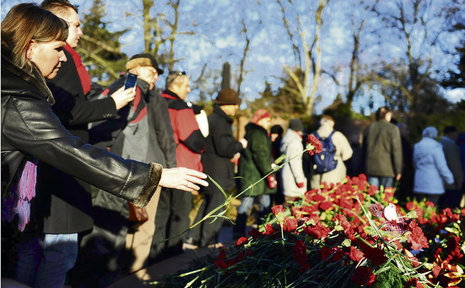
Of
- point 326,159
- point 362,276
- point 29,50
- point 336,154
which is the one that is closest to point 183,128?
point 326,159

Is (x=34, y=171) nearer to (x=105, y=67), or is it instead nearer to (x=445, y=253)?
(x=445, y=253)

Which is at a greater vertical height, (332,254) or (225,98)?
(225,98)

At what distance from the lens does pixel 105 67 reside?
542 inches

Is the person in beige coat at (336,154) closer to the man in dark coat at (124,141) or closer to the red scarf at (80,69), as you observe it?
the man in dark coat at (124,141)

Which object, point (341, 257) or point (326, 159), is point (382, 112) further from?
point (341, 257)

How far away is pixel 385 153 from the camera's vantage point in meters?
6.81

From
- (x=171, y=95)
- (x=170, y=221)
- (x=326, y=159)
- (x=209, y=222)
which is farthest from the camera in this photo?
(x=326, y=159)

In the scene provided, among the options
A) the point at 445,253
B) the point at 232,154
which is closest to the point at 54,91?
the point at 445,253

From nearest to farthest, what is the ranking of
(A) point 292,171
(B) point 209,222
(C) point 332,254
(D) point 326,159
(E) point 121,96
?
(C) point 332,254 → (E) point 121,96 → (B) point 209,222 → (A) point 292,171 → (D) point 326,159

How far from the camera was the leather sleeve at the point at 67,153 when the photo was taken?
4.99 feet

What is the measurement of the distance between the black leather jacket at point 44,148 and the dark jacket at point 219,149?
11.7ft

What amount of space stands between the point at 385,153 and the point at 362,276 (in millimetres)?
5410

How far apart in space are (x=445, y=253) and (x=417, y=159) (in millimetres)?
4622

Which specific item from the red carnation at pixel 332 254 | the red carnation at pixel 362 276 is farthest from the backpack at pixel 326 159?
the red carnation at pixel 362 276
